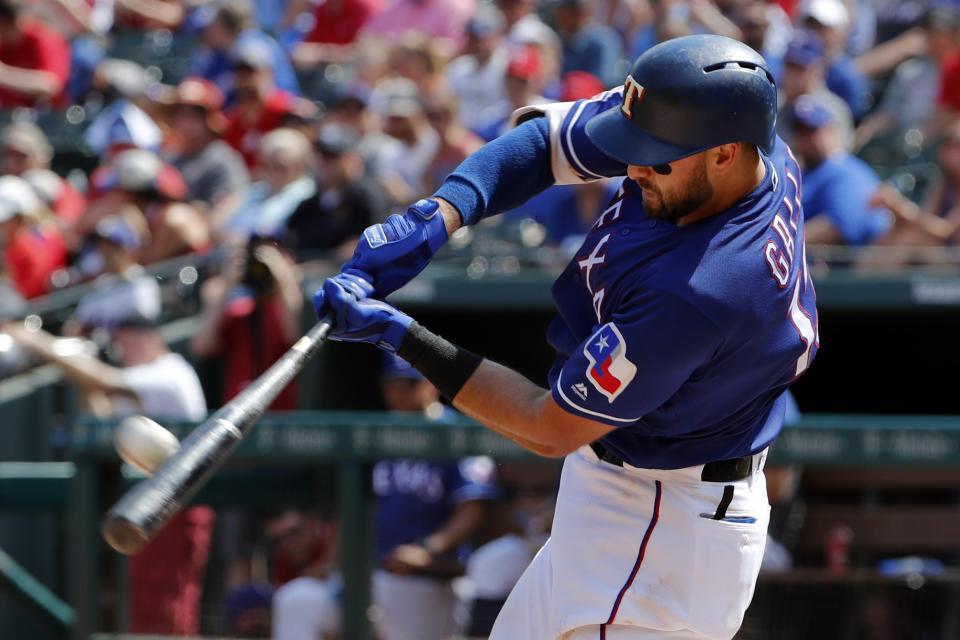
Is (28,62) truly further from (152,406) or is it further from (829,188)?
Result: (829,188)

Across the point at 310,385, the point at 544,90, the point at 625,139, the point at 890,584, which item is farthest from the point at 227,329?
the point at 625,139

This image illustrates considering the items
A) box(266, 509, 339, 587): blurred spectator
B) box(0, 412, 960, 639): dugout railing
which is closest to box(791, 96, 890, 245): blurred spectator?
box(0, 412, 960, 639): dugout railing

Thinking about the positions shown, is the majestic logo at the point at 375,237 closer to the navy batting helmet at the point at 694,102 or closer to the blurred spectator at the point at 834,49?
the navy batting helmet at the point at 694,102

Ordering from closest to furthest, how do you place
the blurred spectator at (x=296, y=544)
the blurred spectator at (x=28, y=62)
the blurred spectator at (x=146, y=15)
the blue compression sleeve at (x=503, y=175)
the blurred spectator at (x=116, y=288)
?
the blue compression sleeve at (x=503, y=175)
the blurred spectator at (x=296, y=544)
the blurred spectator at (x=116, y=288)
the blurred spectator at (x=28, y=62)
the blurred spectator at (x=146, y=15)

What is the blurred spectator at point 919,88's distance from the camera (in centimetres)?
666

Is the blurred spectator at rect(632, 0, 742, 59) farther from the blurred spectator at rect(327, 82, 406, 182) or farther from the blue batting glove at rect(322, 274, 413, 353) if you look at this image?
the blue batting glove at rect(322, 274, 413, 353)

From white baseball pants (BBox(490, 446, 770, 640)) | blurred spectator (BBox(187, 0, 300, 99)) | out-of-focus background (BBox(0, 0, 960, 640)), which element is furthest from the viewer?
blurred spectator (BBox(187, 0, 300, 99))

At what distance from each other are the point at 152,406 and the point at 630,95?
A: 10.5 ft

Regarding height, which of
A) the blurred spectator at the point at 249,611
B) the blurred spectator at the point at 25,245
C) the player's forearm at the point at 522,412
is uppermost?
the player's forearm at the point at 522,412

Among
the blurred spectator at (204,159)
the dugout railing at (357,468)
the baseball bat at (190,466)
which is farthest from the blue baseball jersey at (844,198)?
the baseball bat at (190,466)

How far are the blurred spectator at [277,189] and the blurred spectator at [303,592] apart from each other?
1.56 m

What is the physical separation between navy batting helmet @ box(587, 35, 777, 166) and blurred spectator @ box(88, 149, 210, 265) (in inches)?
161

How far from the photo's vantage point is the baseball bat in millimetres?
2195

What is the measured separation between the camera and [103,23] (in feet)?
34.1
